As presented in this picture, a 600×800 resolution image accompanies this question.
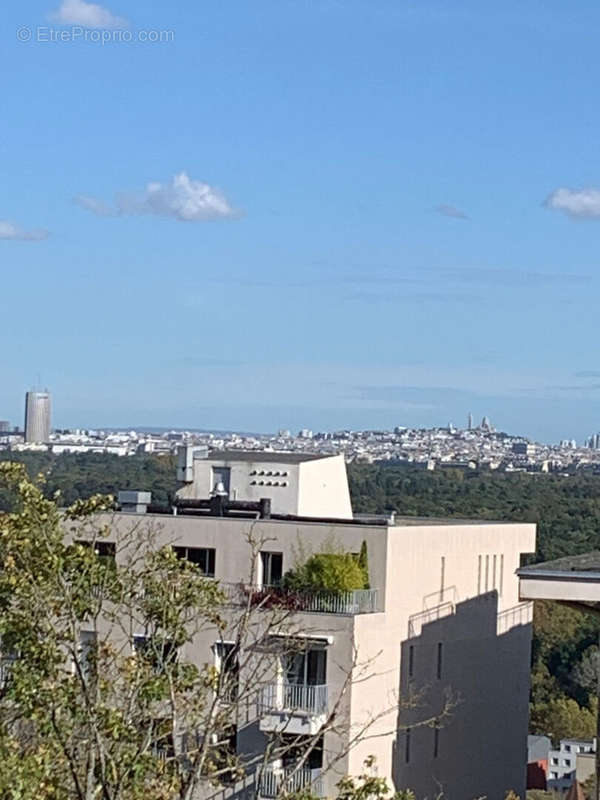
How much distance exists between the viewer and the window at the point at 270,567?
3097cm

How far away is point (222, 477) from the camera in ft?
124

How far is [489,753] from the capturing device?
1377 inches

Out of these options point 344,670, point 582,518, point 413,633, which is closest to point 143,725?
point 344,670

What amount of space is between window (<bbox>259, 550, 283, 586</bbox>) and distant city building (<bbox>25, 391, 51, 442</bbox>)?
136 metres

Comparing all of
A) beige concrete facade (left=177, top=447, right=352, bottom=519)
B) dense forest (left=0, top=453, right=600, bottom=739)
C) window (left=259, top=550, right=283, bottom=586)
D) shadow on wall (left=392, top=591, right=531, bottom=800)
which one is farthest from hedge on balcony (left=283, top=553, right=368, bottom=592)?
dense forest (left=0, top=453, right=600, bottom=739)

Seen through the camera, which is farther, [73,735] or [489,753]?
[489,753]

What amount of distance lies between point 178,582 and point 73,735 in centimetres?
189

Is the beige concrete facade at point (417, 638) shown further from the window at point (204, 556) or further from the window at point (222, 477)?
the window at point (222, 477)

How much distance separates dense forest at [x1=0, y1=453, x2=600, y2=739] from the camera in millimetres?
70625

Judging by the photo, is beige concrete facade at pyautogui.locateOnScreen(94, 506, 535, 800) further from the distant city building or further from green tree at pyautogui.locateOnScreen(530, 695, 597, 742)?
the distant city building

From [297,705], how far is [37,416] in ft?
492

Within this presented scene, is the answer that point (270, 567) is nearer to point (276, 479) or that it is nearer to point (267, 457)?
point (276, 479)

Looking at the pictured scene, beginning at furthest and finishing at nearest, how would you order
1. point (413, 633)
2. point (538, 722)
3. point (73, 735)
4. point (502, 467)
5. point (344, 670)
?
point (502, 467) → point (538, 722) → point (413, 633) → point (344, 670) → point (73, 735)

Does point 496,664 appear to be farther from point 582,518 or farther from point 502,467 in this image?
point 502,467
